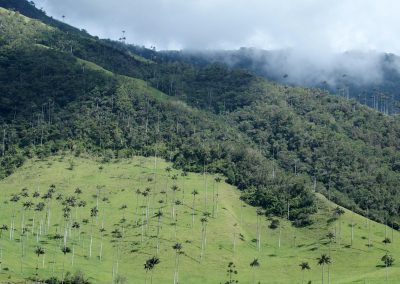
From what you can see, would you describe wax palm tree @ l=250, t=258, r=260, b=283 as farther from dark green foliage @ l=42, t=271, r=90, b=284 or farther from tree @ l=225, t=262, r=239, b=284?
dark green foliage @ l=42, t=271, r=90, b=284

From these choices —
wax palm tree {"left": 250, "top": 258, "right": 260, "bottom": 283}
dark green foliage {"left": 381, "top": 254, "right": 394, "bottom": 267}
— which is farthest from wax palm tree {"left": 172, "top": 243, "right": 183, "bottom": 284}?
dark green foliage {"left": 381, "top": 254, "right": 394, "bottom": 267}

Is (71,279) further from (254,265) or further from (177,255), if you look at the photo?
(254,265)

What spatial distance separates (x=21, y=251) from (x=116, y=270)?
2995 cm

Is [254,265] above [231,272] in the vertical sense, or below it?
above

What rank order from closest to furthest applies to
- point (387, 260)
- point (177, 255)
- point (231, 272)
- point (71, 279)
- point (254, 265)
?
1. point (71, 279)
2. point (387, 260)
3. point (231, 272)
4. point (254, 265)
5. point (177, 255)

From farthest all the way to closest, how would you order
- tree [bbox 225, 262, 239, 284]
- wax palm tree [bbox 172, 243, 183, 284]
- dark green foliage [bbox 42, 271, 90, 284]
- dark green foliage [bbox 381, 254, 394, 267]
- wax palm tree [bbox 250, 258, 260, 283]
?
wax palm tree [bbox 250, 258, 260, 283] → dark green foliage [bbox 381, 254, 394, 267] → wax palm tree [bbox 172, 243, 183, 284] → tree [bbox 225, 262, 239, 284] → dark green foliage [bbox 42, 271, 90, 284]

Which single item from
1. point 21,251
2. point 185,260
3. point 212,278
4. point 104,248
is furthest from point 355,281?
point 21,251

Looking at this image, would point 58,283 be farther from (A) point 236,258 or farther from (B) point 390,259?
(B) point 390,259

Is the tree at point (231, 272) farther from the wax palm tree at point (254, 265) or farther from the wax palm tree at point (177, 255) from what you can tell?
the wax palm tree at point (177, 255)

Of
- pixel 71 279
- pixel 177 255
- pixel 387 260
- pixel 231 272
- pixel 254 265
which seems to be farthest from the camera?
pixel 177 255

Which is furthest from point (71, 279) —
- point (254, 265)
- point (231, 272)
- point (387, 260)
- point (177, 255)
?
point (387, 260)

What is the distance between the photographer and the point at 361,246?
200 m

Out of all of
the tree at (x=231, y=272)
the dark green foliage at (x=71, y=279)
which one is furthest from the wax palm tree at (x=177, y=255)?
the dark green foliage at (x=71, y=279)

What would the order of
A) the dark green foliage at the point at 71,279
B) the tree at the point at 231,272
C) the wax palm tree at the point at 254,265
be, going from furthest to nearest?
the wax palm tree at the point at 254,265 < the tree at the point at 231,272 < the dark green foliage at the point at 71,279
